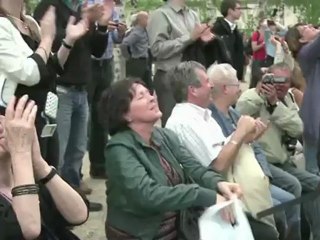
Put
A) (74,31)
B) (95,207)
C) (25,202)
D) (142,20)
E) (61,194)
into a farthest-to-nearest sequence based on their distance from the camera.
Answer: (142,20), (95,207), (74,31), (61,194), (25,202)

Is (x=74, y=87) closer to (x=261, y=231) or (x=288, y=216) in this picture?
(x=288, y=216)

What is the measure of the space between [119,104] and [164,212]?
48 centimetres

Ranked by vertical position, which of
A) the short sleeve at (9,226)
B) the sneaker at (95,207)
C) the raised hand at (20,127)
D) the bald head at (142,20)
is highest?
the raised hand at (20,127)

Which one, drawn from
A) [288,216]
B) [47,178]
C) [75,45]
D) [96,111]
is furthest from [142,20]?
[47,178]

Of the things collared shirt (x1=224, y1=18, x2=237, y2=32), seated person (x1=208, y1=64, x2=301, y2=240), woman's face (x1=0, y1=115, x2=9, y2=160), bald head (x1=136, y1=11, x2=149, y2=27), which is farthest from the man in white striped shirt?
bald head (x1=136, y1=11, x2=149, y2=27)

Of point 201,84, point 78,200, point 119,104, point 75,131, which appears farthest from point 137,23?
point 78,200

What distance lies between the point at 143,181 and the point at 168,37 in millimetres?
2611

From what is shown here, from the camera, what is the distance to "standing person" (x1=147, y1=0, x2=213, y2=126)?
4891 mm

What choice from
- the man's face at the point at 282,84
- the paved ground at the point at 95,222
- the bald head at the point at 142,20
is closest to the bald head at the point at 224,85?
the man's face at the point at 282,84

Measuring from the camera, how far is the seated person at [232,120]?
3.55 m

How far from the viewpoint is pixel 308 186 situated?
398 centimetres

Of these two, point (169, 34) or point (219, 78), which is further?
point (169, 34)

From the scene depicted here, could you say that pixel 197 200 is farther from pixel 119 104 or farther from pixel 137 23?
pixel 137 23

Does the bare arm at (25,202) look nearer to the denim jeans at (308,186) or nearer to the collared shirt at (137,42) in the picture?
the denim jeans at (308,186)
